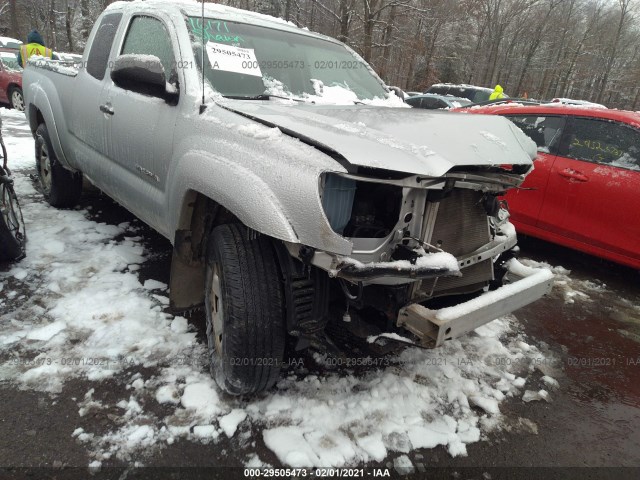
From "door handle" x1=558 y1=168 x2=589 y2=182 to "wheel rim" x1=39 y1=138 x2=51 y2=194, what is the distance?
5213 mm

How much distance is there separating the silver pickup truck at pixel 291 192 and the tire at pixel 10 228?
2.81 feet

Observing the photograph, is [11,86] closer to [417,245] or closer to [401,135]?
[401,135]

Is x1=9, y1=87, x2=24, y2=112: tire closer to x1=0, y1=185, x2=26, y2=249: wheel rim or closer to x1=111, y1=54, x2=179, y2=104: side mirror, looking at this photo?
x1=0, y1=185, x2=26, y2=249: wheel rim

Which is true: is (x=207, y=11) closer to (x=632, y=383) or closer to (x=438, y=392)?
(x=438, y=392)

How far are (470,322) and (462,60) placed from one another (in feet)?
126

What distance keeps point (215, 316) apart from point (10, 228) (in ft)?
6.57

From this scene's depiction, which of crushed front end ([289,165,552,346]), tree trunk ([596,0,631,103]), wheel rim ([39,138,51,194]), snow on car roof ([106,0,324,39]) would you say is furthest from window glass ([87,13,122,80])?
tree trunk ([596,0,631,103])

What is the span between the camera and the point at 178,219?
2.43 m

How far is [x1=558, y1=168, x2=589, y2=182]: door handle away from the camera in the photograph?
420cm

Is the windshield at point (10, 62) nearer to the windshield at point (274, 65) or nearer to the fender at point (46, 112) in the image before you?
the fender at point (46, 112)

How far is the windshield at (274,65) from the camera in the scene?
2633 millimetres

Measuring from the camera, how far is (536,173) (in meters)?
4.52

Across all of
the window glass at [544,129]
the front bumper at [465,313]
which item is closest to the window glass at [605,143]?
the window glass at [544,129]

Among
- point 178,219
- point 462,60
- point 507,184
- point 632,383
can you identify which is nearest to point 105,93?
point 178,219
